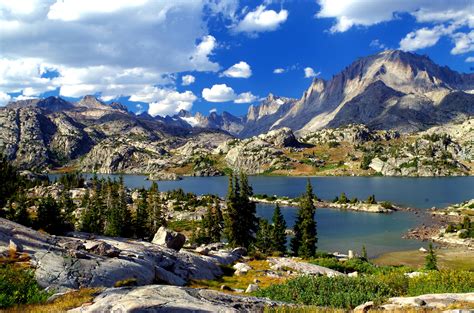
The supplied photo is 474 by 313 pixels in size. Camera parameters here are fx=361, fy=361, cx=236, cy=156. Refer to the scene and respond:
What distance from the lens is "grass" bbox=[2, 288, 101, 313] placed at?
44.7 feet

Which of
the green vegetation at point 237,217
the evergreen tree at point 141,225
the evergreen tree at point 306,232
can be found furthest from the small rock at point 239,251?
the evergreen tree at point 141,225

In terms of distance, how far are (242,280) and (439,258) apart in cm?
6305

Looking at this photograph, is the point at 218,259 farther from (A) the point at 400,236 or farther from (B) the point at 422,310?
(A) the point at 400,236

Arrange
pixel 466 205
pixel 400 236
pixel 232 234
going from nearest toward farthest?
pixel 232 234, pixel 400 236, pixel 466 205

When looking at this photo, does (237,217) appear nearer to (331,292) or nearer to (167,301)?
(331,292)

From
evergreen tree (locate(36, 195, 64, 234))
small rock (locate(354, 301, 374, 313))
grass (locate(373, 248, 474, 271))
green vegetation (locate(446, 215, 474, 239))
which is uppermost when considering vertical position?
small rock (locate(354, 301, 374, 313))

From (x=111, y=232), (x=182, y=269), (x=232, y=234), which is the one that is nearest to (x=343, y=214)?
(x=232, y=234)

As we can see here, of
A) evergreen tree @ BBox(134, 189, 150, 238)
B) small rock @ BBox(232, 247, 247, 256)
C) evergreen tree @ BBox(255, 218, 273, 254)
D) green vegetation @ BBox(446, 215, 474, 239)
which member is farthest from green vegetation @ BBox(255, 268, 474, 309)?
green vegetation @ BBox(446, 215, 474, 239)

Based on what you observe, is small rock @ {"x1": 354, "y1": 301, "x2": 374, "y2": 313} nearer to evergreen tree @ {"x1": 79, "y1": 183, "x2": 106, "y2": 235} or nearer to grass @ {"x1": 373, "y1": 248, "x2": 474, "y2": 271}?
grass @ {"x1": 373, "y1": 248, "x2": 474, "y2": 271}

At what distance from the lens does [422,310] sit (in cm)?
1473

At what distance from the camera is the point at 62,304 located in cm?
1419

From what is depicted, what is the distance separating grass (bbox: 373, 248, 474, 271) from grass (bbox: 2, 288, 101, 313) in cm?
7819

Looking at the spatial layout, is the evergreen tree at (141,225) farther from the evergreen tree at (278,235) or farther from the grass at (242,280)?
the grass at (242,280)

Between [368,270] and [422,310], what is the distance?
4210 centimetres
